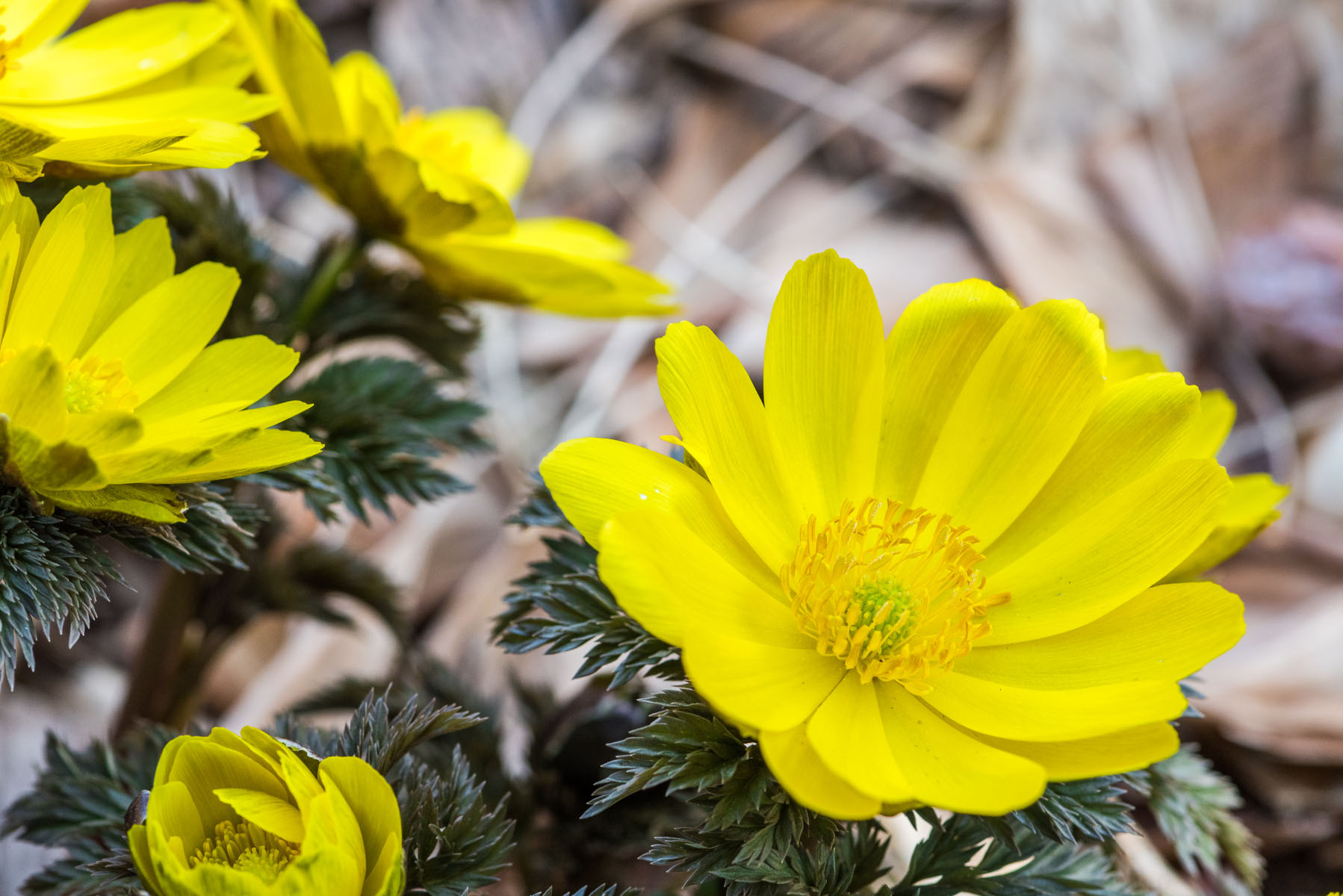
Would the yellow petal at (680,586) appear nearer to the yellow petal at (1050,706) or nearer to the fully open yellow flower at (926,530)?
A: the fully open yellow flower at (926,530)

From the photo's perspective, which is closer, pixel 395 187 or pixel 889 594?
pixel 889 594

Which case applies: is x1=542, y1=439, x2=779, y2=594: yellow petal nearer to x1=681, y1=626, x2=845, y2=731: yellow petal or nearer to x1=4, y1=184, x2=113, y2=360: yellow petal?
x1=681, y1=626, x2=845, y2=731: yellow petal

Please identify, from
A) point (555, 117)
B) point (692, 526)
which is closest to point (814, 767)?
point (692, 526)

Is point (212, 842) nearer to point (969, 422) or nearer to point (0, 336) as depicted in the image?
point (0, 336)

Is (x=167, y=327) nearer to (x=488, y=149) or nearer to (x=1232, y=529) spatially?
(x=488, y=149)

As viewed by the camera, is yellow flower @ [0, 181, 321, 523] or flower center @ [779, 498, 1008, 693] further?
flower center @ [779, 498, 1008, 693]

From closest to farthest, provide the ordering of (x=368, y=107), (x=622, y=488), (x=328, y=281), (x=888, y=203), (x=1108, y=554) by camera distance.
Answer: (x=622, y=488) < (x=1108, y=554) < (x=368, y=107) < (x=328, y=281) < (x=888, y=203)

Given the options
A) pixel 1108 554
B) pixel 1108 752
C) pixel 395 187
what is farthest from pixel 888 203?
pixel 1108 752

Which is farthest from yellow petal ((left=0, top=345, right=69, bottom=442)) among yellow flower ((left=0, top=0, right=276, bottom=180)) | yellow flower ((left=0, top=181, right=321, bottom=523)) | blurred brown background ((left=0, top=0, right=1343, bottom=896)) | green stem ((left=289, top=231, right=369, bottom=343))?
blurred brown background ((left=0, top=0, right=1343, bottom=896))
